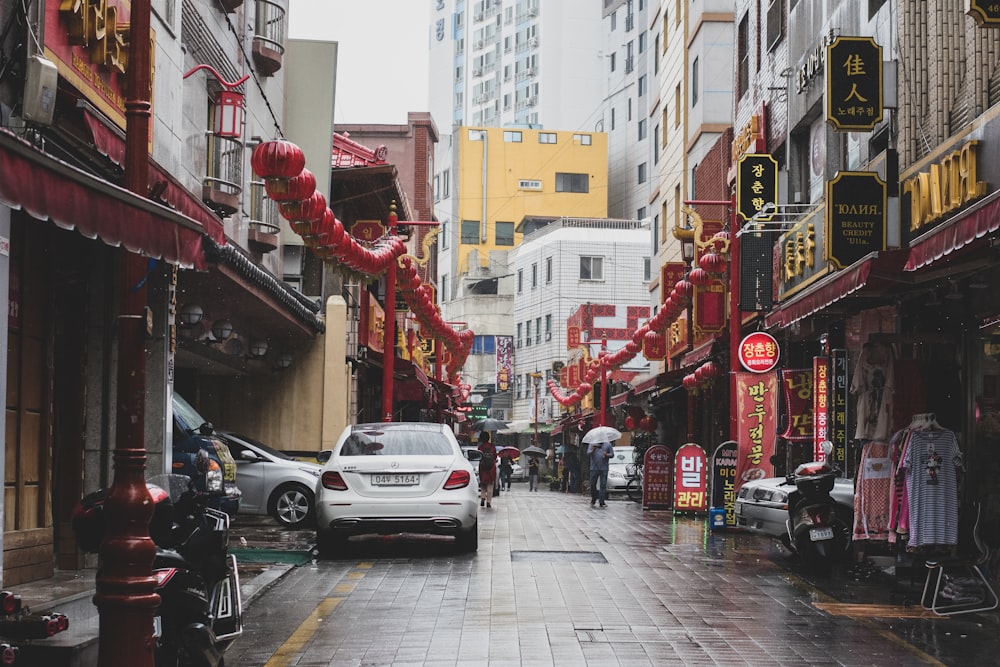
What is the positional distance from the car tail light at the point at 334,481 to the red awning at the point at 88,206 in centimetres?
834

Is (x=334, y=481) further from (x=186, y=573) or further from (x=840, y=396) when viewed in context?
(x=186, y=573)

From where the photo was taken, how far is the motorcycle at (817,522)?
14117 millimetres

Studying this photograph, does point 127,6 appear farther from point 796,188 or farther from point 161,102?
point 796,188

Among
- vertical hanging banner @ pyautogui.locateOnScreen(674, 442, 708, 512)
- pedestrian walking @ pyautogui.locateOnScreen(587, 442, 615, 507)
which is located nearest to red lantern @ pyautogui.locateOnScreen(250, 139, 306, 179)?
vertical hanging banner @ pyautogui.locateOnScreen(674, 442, 708, 512)

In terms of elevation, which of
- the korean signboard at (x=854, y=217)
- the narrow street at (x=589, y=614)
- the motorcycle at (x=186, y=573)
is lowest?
the narrow street at (x=589, y=614)

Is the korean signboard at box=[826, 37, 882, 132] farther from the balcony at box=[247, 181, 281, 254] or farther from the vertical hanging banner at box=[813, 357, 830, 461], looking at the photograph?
the balcony at box=[247, 181, 281, 254]

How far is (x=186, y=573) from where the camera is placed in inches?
284

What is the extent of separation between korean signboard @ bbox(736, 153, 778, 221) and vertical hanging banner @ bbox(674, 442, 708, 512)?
15.2ft

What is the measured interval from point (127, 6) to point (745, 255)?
14679 millimetres

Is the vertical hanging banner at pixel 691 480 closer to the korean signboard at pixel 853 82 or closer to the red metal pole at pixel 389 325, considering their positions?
the red metal pole at pixel 389 325

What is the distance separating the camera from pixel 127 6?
12.8 meters

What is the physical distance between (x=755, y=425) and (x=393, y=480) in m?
8.30

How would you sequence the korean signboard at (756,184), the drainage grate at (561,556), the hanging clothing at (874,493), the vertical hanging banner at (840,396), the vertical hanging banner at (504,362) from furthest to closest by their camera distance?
the vertical hanging banner at (504,362) < the korean signboard at (756,184) < the vertical hanging banner at (840,396) < the drainage grate at (561,556) < the hanging clothing at (874,493)

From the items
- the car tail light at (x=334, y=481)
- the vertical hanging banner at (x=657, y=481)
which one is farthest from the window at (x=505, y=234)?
the car tail light at (x=334, y=481)
